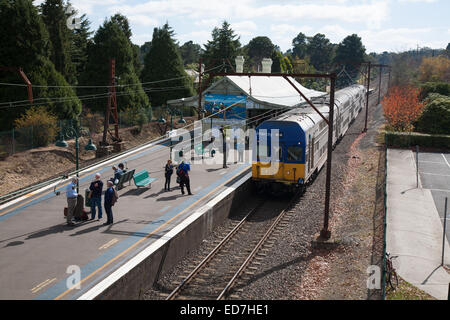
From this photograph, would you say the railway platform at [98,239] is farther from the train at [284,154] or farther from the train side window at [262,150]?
the train side window at [262,150]

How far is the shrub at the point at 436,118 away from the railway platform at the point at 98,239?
23.1 metres

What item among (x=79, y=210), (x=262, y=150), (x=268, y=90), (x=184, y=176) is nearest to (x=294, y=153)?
(x=262, y=150)

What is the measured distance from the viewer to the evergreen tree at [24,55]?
2658 centimetres

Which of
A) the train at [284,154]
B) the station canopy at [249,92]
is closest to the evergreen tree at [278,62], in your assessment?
the station canopy at [249,92]

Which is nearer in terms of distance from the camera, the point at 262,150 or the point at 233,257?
the point at 233,257

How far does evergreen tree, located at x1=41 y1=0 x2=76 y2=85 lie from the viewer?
37644mm

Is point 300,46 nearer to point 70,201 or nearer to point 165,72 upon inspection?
point 165,72

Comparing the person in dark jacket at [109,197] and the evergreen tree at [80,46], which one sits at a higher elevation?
the evergreen tree at [80,46]

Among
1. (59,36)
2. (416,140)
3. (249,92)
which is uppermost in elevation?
(59,36)

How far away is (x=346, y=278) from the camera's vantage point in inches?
490

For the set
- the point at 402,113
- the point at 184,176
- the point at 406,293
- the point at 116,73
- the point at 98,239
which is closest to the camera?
the point at 406,293

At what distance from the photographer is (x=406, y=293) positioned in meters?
11.5

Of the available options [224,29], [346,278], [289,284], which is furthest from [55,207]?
[224,29]

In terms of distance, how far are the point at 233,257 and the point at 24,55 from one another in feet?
69.6
